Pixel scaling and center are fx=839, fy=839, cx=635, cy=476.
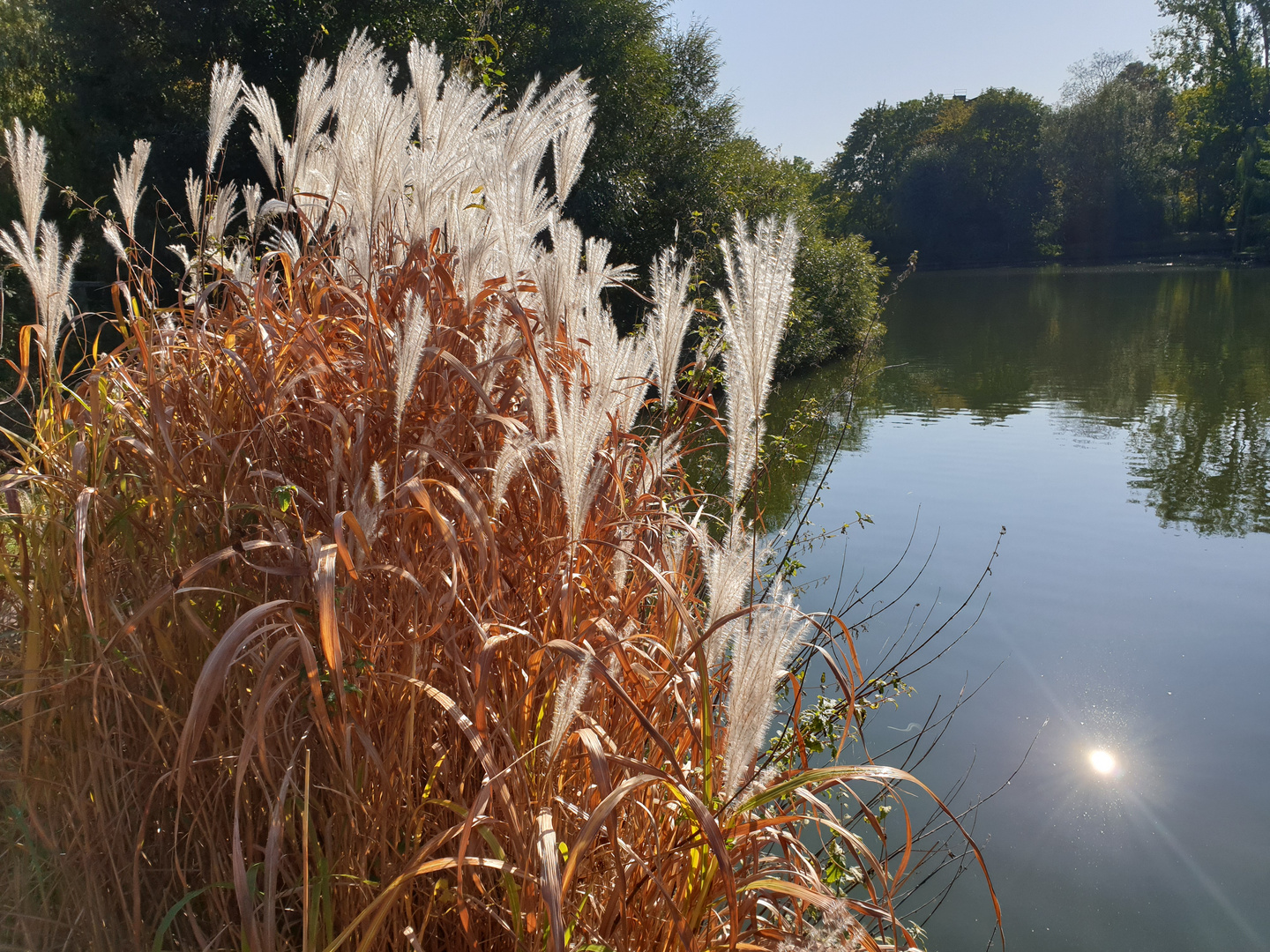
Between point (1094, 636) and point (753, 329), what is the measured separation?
4.27 meters

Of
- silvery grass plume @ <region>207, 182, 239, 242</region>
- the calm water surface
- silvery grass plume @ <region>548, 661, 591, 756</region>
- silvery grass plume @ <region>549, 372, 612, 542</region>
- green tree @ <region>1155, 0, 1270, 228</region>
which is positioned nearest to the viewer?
silvery grass plume @ <region>548, 661, 591, 756</region>

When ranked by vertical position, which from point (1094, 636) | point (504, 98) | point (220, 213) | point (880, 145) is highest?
point (880, 145)

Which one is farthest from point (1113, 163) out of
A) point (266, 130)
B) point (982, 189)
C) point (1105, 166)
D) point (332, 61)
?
point (266, 130)

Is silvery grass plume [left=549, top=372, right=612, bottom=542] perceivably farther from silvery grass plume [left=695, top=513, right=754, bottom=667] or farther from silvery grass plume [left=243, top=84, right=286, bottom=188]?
silvery grass plume [left=243, top=84, right=286, bottom=188]

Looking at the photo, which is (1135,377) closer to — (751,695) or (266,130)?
(266,130)

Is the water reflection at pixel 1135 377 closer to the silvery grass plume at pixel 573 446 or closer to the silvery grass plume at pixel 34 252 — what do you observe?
the silvery grass plume at pixel 573 446

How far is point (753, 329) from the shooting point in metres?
1.10

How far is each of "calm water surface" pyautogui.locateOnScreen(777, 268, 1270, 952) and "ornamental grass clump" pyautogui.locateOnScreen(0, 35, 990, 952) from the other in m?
1.94

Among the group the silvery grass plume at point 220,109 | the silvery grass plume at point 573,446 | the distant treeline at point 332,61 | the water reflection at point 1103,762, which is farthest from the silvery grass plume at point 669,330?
the distant treeline at point 332,61

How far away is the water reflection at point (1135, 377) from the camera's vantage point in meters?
7.44

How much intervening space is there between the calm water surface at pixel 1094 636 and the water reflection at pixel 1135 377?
0.07m

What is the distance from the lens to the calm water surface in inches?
112

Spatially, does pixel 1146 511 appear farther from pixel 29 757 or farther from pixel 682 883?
pixel 29 757

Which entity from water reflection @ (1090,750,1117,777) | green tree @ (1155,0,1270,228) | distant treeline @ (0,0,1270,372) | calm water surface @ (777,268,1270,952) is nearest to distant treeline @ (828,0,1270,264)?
green tree @ (1155,0,1270,228)
